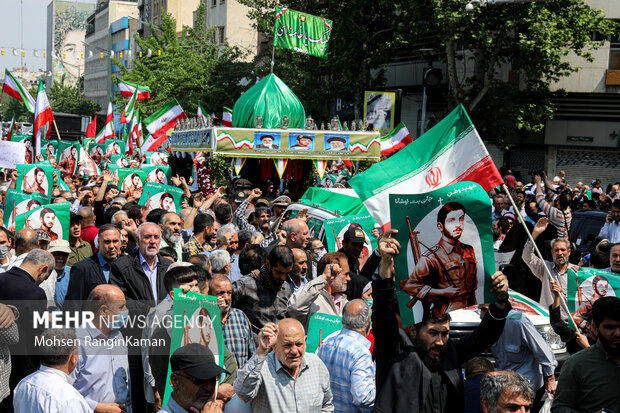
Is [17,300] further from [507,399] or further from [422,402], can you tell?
[507,399]

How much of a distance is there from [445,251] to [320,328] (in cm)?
150

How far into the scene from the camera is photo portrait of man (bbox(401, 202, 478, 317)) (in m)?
4.80

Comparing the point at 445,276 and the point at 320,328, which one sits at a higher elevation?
the point at 445,276

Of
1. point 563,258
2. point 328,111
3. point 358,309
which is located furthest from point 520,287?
point 328,111

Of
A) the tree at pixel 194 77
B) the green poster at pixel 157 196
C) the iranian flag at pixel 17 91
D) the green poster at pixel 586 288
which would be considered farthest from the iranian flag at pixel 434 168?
the tree at pixel 194 77

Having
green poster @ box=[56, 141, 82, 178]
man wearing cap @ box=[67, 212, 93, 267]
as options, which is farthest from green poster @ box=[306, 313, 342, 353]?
green poster @ box=[56, 141, 82, 178]

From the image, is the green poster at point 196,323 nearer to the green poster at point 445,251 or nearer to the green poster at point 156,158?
the green poster at point 445,251

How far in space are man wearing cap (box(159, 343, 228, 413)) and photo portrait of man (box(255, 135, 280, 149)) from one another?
15.8 metres

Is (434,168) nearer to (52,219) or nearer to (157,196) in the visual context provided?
(52,219)

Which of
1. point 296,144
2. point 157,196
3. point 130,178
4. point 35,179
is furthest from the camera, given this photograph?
point 296,144

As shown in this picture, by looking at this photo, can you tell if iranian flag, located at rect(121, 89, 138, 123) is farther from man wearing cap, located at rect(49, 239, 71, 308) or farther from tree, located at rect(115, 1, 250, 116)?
man wearing cap, located at rect(49, 239, 71, 308)

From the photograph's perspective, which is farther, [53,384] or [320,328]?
[320,328]

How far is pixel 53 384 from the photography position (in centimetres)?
420

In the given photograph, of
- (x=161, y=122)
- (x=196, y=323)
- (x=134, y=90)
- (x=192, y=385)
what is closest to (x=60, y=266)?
(x=196, y=323)
